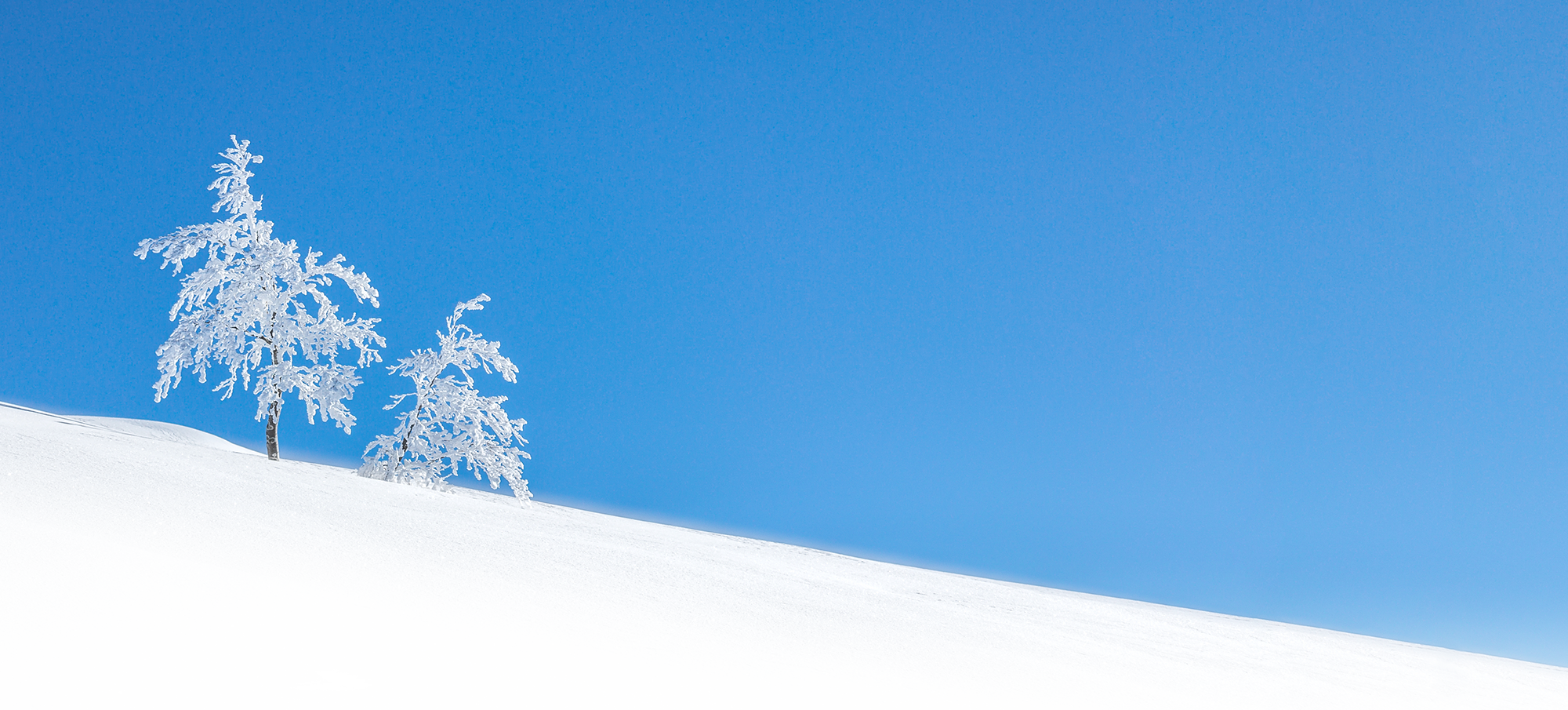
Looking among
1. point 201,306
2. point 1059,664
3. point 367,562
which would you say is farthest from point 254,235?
point 1059,664

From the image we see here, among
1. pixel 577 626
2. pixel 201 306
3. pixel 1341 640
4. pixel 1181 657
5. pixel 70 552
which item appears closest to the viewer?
pixel 70 552

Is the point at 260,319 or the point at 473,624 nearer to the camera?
the point at 473,624

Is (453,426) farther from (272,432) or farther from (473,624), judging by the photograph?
(473,624)

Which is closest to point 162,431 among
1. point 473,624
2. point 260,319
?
point 260,319

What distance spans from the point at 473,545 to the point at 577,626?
176cm

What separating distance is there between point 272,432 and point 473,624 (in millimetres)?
10697

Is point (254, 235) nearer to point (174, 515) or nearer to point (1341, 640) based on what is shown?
point (174, 515)

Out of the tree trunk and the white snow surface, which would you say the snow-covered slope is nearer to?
the tree trunk

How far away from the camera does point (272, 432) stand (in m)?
12.8

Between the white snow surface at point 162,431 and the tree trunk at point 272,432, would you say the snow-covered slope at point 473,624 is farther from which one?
the white snow surface at point 162,431

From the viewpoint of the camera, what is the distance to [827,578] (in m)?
6.95

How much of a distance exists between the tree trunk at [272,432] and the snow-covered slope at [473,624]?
5.11 m

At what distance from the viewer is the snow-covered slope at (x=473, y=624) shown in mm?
3010

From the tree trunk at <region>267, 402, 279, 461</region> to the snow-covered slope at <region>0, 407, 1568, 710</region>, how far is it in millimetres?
5106
